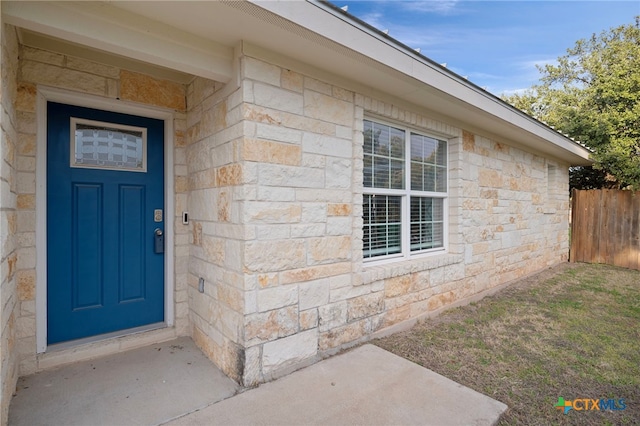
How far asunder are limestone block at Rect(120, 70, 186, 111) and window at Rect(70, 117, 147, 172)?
293mm

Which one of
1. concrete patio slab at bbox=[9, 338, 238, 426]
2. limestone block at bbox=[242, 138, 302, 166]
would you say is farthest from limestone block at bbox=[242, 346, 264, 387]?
limestone block at bbox=[242, 138, 302, 166]

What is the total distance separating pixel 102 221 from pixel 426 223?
11.7 feet

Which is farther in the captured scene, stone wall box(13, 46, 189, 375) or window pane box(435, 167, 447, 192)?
window pane box(435, 167, 447, 192)

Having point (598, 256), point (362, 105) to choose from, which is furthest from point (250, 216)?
point (598, 256)

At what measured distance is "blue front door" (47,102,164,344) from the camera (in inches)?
106

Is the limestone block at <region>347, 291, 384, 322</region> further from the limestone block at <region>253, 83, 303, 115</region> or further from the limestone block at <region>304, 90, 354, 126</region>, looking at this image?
the limestone block at <region>253, 83, 303, 115</region>

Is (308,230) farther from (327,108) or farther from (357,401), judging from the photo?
(357,401)

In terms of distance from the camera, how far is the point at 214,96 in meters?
2.81

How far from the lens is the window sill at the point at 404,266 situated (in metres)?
3.24

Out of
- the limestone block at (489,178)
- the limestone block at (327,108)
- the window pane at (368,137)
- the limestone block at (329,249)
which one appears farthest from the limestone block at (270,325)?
the limestone block at (489,178)

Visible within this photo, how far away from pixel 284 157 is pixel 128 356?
2.18m

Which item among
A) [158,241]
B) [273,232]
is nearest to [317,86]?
[273,232]

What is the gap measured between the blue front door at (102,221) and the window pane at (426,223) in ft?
9.30

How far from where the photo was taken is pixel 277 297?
8.38 feet
